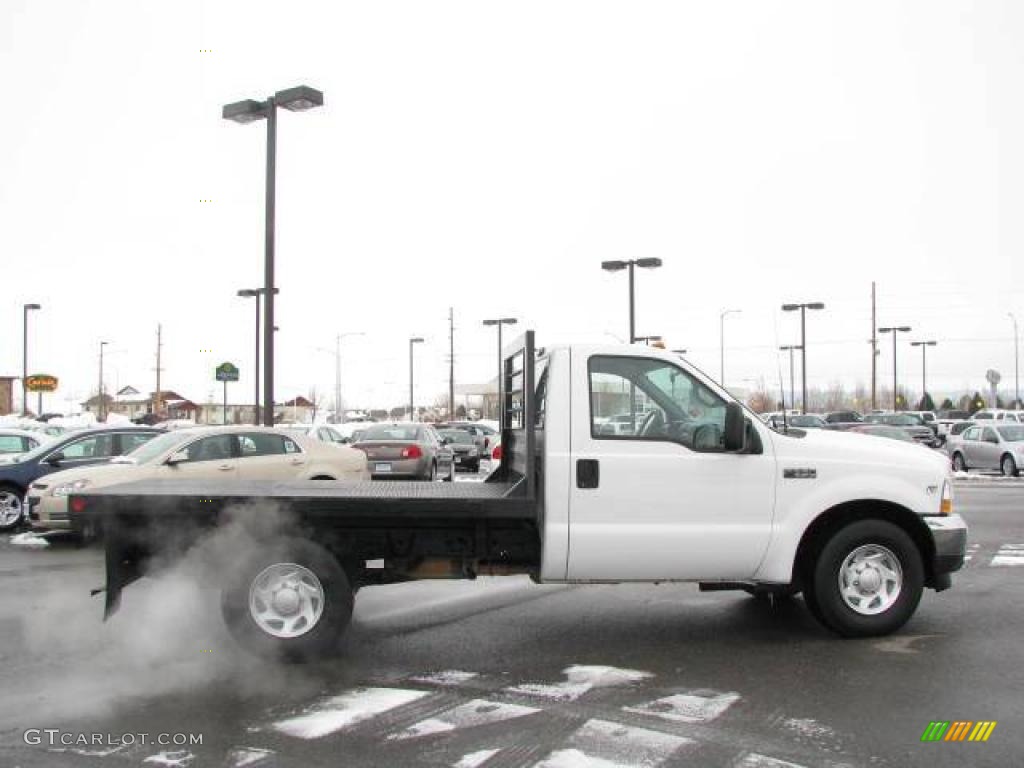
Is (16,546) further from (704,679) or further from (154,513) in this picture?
(704,679)

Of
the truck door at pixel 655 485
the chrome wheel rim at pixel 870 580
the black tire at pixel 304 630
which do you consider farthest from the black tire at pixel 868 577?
the black tire at pixel 304 630

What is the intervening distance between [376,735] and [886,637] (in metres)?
3.87

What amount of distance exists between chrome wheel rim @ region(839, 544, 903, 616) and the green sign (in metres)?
24.4

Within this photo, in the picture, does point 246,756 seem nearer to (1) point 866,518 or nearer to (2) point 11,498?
(1) point 866,518

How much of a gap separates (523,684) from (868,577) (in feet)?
8.63

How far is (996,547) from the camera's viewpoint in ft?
37.7

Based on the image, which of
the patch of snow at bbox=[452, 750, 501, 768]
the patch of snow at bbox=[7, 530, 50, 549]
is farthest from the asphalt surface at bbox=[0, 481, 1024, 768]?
the patch of snow at bbox=[7, 530, 50, 549]

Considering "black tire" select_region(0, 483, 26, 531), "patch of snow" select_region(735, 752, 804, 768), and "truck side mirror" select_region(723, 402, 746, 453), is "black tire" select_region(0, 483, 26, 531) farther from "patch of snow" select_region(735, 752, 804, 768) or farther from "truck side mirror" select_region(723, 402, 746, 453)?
"patch of snow" select_region(735, 752, 804, 768)

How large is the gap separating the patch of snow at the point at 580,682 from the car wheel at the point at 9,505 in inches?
426

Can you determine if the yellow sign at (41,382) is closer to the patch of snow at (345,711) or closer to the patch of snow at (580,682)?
the patch of snow at (345,711)

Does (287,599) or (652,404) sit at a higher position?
(652,404)

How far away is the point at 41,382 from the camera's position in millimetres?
43812

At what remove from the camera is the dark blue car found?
1383 cm

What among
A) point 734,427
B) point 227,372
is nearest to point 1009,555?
point 734,427
